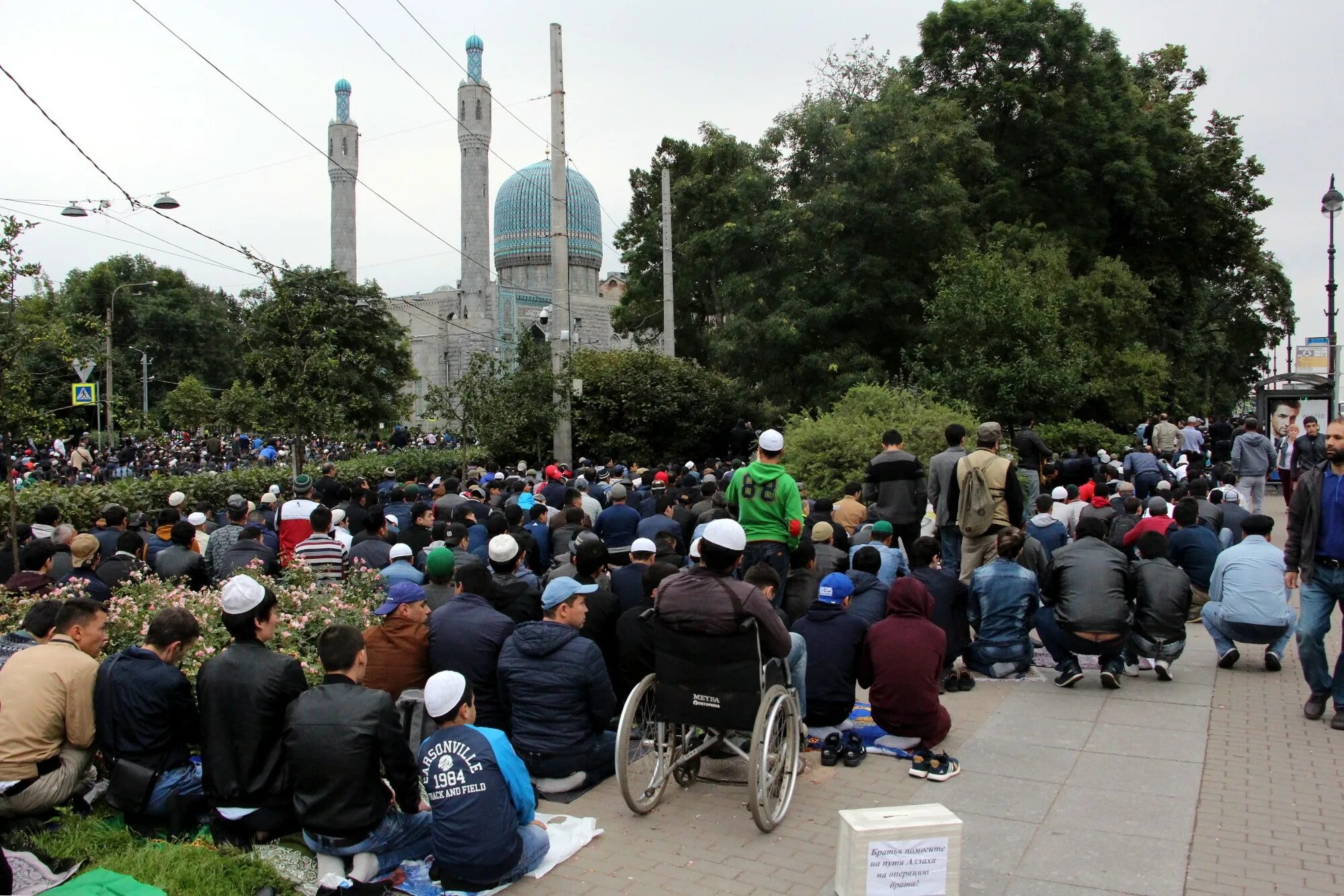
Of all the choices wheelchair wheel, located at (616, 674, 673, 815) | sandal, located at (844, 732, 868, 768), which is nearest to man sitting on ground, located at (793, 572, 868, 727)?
sandal, located at (844, 732, 868, 768)

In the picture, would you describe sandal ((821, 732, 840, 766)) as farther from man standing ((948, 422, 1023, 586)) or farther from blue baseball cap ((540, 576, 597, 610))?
man standing ((948, 422, 1023, 586))

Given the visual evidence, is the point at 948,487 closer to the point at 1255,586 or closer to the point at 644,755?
the point at 1255,586

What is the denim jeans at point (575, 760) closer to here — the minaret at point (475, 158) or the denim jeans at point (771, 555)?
the denim jeans at point (771, 555)

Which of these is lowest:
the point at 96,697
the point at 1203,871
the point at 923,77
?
the point at 1203,871

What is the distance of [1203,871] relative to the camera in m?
5.07

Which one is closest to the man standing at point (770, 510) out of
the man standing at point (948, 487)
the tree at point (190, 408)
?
the man standing at point (948, 487)

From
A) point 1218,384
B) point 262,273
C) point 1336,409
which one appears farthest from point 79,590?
point 1218,384

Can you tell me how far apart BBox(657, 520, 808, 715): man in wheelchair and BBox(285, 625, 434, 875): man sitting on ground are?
1.56 metres

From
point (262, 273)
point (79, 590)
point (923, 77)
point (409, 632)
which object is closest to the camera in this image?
point (409, 632)

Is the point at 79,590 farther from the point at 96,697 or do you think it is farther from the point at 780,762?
the point at 780,762

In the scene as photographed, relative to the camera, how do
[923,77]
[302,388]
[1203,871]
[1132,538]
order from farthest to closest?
[923,77]
[302,388]
[1132,538]
[1203,871]

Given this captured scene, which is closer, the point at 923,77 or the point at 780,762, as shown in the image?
the point at 780,762

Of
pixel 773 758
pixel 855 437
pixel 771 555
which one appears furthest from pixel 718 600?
pixel 855 437

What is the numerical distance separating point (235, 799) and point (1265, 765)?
19.9 feet
